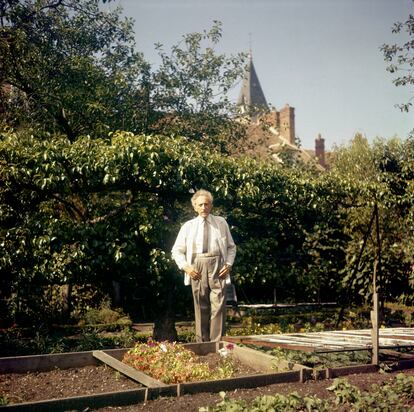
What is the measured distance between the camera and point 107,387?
4844 millimetres

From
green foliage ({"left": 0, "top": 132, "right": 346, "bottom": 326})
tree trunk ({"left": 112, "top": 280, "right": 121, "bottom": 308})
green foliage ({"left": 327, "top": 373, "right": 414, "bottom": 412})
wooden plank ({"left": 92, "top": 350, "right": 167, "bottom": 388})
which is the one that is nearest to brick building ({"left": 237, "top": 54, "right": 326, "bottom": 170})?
tree trunk ({"left": 112, "top": 280, "right": 121, "bottom": 308})

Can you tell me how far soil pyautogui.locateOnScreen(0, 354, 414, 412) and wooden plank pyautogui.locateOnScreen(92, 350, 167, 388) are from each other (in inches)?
3.8

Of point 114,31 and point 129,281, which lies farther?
point 114,31

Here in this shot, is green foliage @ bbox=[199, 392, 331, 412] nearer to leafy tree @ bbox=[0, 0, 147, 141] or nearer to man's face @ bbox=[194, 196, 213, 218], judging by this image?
man's face @ bbox=[194, 196, 213, 218]

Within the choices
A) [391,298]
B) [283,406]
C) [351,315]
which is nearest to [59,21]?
[351,315]

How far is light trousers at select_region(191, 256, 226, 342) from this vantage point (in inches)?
261

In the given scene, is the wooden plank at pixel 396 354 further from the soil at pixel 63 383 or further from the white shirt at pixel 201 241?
the white shirt at pixel 201 241

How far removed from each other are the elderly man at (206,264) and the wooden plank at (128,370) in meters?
1.54

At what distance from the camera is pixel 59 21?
45.0 ft

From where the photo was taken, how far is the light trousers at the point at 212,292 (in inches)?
261

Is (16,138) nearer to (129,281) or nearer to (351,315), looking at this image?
(129,281)

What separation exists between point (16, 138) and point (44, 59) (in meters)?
4.88

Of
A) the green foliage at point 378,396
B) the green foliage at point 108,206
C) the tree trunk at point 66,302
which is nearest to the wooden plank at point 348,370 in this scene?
the green foliage at point 378,396

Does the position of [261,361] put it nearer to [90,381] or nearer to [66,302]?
[90,381]
